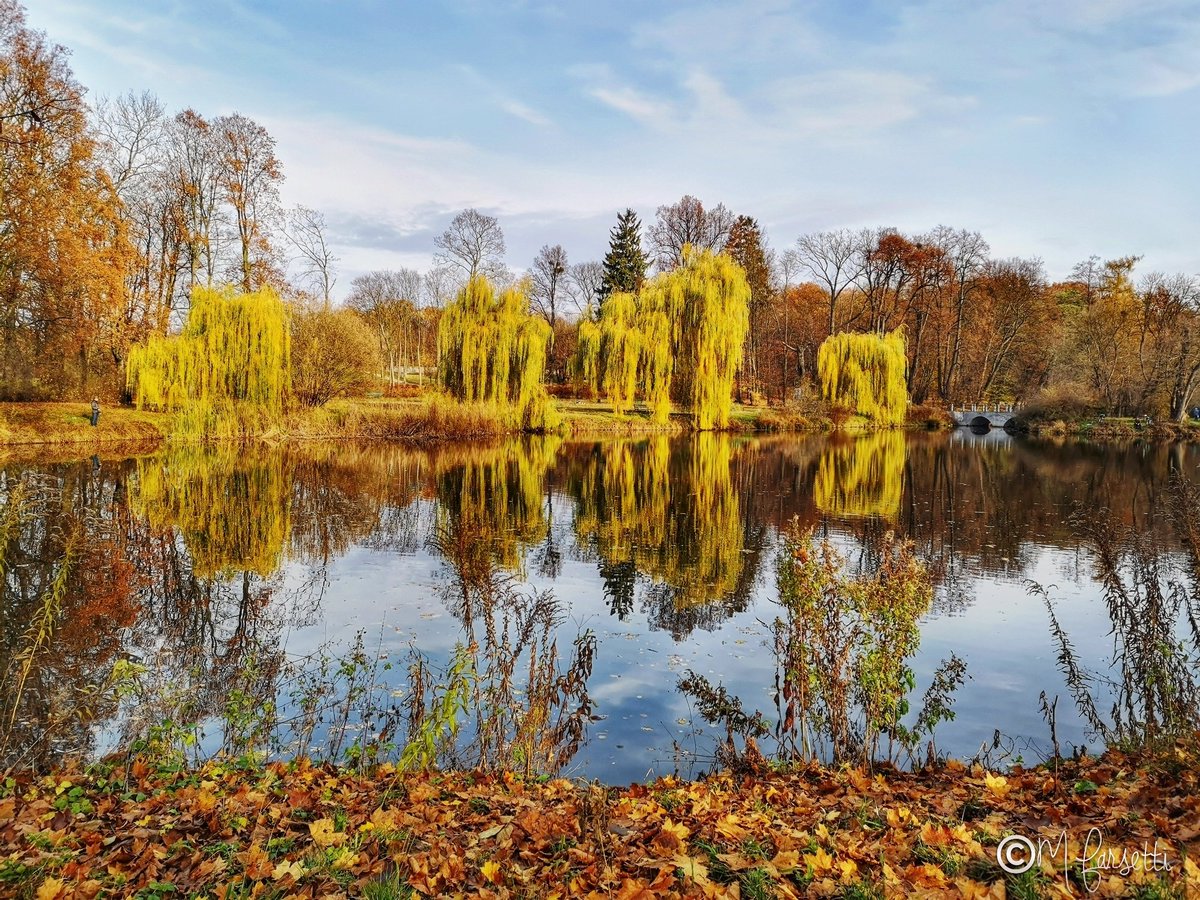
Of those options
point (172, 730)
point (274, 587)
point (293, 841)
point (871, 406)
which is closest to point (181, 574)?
point (274, 587)

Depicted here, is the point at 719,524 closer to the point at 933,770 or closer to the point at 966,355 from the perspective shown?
the point at 933,770

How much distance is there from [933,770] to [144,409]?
1195 inches

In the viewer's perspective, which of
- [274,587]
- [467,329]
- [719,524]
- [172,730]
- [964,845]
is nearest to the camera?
[964,845]

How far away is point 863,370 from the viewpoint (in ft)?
141

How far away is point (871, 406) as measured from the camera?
145 feet

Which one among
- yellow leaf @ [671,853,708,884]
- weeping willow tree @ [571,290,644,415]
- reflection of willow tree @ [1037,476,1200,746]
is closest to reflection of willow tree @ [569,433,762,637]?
reflection of willow tree @ [1037,476,1200,746]

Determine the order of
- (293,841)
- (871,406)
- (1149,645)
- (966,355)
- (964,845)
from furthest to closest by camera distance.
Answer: (966,355), (871,406), (1149,645), (293,841), (964,845)

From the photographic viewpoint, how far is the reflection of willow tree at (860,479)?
56.0 ft

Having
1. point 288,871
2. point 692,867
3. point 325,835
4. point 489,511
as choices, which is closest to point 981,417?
point 489,511

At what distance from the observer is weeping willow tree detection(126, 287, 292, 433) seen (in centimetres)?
2636

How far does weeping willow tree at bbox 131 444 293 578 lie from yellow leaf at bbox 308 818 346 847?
25.4 ft

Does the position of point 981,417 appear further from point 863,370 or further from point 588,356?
point 588,356

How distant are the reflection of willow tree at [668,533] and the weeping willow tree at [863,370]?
775 inches

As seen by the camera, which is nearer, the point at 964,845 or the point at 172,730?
the point at 964,845
